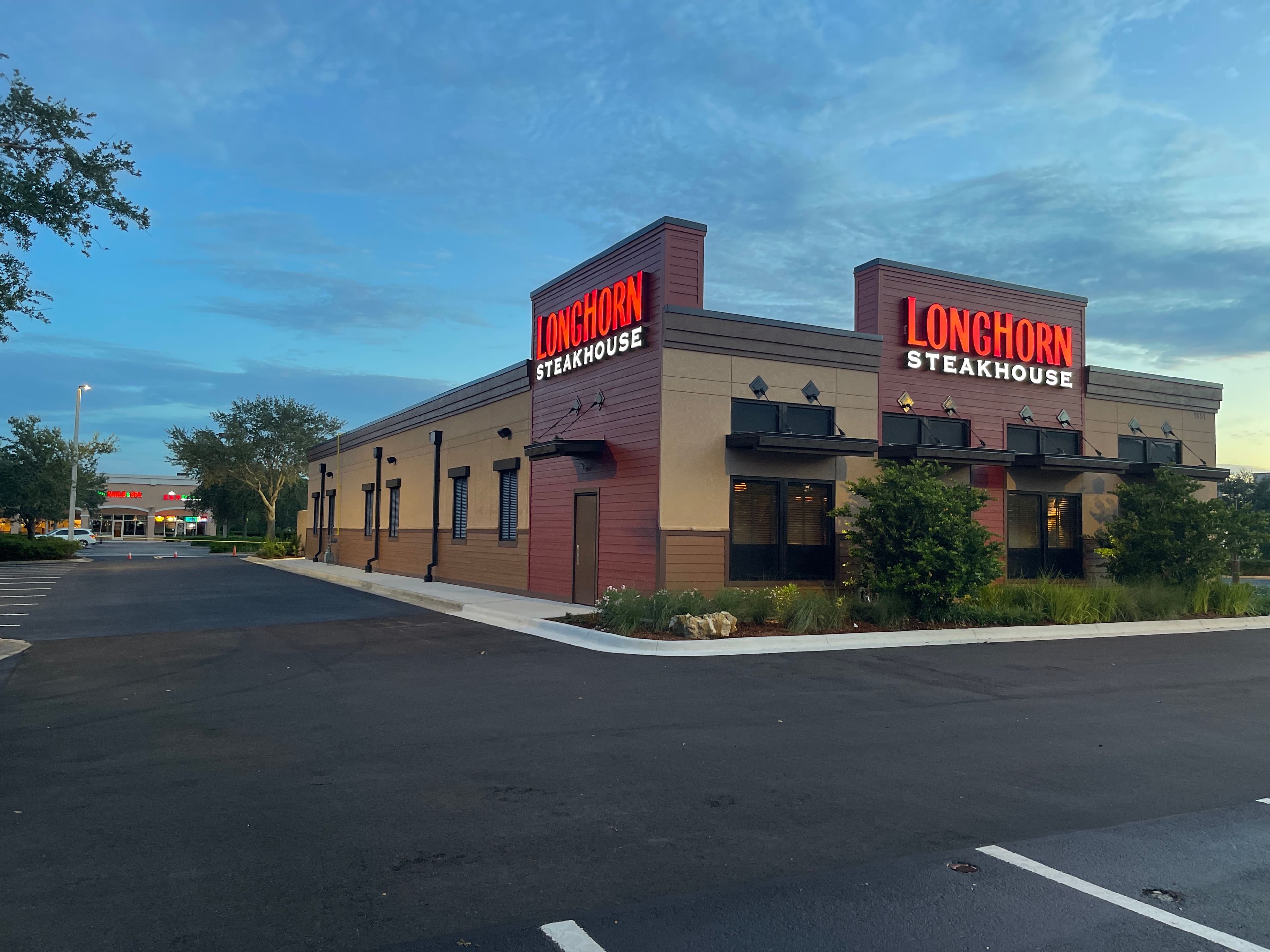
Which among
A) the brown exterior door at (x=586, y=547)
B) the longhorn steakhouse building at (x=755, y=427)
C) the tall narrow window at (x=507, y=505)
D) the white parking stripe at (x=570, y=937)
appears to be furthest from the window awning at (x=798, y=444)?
the white parking stripe at (x=570, y=937)

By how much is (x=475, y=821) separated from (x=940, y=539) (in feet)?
39.7

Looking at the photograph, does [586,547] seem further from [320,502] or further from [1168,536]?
[320,502]

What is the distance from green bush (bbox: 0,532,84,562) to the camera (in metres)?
39.2

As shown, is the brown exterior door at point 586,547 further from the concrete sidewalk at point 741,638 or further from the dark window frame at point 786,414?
the dark window frame at point 786,414

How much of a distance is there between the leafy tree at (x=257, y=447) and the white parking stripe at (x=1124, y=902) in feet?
196

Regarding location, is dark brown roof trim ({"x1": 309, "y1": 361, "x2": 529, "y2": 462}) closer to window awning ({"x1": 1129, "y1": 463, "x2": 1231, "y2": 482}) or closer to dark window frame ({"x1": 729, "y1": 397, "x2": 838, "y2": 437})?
dark window frame ({"x1": 729, "y1": 397, "x2": 838, "y2": 437})

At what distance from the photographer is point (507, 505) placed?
22906mm

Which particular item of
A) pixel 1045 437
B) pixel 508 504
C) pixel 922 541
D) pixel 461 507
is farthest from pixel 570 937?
pixel 461 507

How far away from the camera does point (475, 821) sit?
5.53 m

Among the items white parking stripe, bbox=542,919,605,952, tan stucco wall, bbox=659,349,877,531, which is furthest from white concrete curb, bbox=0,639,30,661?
white parking stripe, bbox=542,919,605,952

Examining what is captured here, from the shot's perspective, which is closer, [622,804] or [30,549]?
[622,804]

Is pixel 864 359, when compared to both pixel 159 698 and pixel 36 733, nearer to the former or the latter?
pixel 159 698

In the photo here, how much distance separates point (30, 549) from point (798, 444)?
3789 cm

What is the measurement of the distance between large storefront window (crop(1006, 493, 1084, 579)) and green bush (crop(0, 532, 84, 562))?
4020 cm
